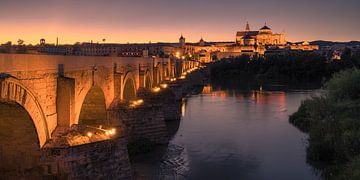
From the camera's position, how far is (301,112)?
986 inches

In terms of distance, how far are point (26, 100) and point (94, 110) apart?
25.9ft

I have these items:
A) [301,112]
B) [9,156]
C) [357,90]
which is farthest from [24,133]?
[301,112]

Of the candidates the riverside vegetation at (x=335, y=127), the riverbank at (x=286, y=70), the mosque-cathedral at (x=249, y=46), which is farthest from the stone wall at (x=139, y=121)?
the mosque-cathedral at (x=249, y=46)

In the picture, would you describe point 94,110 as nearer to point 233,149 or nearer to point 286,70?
point 233,149

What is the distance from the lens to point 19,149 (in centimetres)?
938

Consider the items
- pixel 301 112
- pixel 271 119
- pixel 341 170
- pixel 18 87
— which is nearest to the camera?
pixel 18 87

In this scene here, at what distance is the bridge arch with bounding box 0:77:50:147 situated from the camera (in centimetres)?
793

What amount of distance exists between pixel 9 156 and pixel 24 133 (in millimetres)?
623

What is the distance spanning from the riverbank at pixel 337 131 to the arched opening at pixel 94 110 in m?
8.10

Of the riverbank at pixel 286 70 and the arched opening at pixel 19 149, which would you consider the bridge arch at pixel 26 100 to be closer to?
the arched opening at pixel 19 149

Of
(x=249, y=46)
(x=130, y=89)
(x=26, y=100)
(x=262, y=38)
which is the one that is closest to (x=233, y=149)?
(x=130, y=89)

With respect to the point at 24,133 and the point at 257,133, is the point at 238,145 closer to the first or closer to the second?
the point at 257,133

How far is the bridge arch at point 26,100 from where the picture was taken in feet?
26.0

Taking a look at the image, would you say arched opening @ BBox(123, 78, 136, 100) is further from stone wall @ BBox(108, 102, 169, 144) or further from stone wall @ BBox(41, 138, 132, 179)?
stone wall @ BBox(41, 138, 132, 179)
